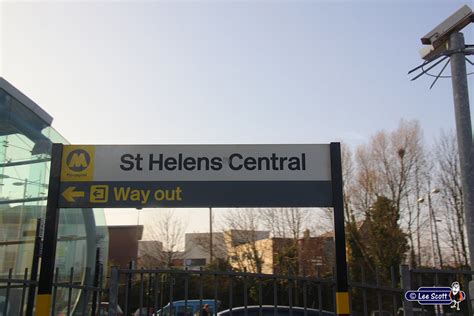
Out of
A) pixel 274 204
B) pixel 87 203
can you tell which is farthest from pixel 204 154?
pixel 87 203

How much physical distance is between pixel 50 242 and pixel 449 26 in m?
6.33

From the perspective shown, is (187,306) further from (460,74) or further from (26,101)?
(26,101)

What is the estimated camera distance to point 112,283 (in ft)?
20.0

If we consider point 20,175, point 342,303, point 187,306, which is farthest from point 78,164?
point 342,303

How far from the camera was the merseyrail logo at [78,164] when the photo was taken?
660 cm

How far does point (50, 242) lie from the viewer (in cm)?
639

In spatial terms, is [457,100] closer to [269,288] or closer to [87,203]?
[87,203]

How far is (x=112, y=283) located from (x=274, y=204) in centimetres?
239

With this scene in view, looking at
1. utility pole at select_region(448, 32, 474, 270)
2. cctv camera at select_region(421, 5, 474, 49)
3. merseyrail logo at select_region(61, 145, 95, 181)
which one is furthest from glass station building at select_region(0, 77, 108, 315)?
cctv camera at select_region(421, 5, 474, 49)

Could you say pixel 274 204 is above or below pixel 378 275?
above

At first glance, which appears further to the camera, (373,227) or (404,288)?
(373,227)

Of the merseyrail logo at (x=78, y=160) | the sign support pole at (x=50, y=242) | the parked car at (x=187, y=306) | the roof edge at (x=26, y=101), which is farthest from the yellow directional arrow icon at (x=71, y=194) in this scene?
the roof edge at (x=26, y=101)

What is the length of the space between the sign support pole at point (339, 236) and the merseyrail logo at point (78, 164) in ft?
11.2

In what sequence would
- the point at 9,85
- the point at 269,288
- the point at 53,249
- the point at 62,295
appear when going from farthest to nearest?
1. the point at 269,288
2. the point at 62,295
3. the point at 9,85
4. the point at 53,249
